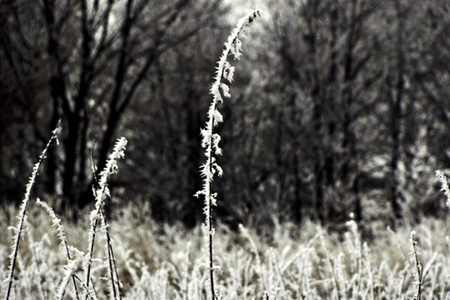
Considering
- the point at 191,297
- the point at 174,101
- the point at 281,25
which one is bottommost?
the point at 191,297

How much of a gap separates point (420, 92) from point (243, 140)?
18.6ft

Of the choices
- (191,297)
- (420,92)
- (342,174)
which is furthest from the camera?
(420,92)

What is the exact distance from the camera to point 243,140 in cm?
1708

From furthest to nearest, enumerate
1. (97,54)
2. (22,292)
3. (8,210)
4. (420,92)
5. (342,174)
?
(420,92), (342,174), (97,54), (8,210), (22,292)

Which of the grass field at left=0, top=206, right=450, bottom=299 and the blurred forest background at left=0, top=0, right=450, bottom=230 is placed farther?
the blurred forest background at left=0, top=0, right=450, bottom=230

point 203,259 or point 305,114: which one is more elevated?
point 305,114

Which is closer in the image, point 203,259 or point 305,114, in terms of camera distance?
point 203,259

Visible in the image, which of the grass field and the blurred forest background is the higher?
the blurred forest background

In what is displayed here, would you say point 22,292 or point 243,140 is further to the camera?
point 243,140

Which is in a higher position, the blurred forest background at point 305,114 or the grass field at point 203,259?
the blurred forest background at point 305,114

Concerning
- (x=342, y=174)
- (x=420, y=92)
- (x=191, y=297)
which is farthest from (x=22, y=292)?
(x=420, y=92)

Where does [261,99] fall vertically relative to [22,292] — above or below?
above

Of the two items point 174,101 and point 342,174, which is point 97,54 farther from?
point 342,174

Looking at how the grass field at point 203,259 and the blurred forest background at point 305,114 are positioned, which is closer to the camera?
the grass field at point 203,259
